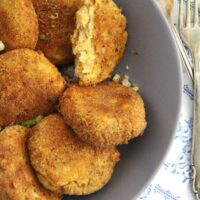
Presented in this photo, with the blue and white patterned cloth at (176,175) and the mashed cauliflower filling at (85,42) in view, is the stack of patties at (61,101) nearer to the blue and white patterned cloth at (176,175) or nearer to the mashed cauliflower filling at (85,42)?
the mashed cauliflower filling at (85,42)

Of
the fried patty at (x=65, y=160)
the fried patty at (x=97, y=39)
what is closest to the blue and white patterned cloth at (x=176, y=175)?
the fried patty at (x=65, y=160)

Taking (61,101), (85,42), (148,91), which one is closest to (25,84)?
(61,101)

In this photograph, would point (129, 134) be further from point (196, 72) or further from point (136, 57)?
point (196, 72)

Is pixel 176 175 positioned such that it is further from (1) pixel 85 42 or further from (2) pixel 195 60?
(1) pixel 85 42

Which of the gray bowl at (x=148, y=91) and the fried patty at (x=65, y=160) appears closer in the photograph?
the fried patty at (x=65, y=160)

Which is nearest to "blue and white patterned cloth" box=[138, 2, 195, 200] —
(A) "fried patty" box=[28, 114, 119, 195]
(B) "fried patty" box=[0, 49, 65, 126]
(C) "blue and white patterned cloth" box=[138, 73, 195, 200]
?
(C) "blue and white patterned cloth" box=[138, 73, 195, 200]

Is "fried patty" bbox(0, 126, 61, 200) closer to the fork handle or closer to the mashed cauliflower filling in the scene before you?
the mashed cauliflower filling
